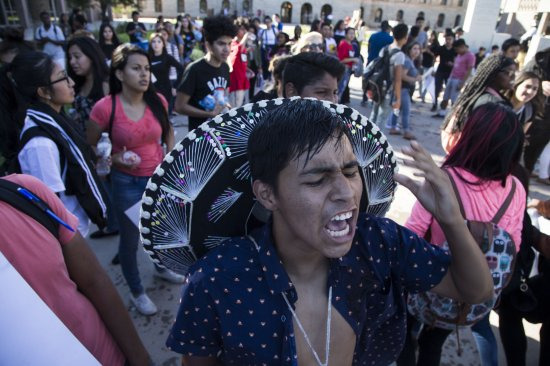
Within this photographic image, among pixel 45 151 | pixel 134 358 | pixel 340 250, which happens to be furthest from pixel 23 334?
pixel 45 151

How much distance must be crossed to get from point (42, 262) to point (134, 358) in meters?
0.60

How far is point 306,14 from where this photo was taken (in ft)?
173

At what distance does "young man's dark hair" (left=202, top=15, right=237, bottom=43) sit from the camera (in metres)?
3.50

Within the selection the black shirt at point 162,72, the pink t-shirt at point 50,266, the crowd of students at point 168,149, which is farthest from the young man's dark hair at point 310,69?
the black shirt at point 162,72

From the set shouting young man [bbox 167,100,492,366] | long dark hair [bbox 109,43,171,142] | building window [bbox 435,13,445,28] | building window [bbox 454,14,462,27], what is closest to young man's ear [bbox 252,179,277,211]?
shouting young man [bbox 167,100,492,366]

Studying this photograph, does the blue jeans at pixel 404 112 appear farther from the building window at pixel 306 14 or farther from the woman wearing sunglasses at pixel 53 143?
the building window at pixel 306 14

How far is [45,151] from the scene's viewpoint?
1.96 m

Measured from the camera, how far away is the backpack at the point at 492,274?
1685mm

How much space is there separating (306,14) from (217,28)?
5475 cm

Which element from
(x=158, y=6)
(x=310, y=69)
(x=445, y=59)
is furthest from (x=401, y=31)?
(x=158, y=6)

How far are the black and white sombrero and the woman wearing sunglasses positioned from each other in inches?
42.9

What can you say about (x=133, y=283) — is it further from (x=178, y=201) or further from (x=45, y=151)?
(x=178, y=201)

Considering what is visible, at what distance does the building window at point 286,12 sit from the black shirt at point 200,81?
171ft

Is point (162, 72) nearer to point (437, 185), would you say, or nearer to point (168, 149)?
point (168, 149)
